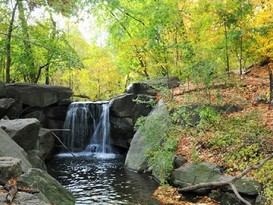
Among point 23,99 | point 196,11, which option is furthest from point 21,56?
point 196,11

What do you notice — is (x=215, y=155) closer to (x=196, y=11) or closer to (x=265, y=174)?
(x=265, y=174)

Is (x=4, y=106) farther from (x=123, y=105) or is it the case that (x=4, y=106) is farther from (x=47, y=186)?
(x=47, y=186)

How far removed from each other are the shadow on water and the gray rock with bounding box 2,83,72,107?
424cm

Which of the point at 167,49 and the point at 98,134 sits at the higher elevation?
the point at 167,49

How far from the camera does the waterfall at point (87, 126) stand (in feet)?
60.5

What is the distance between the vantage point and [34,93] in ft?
60.7

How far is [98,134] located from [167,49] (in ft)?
25.1

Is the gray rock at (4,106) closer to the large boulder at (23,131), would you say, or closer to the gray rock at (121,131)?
the large boulder at (23,131)

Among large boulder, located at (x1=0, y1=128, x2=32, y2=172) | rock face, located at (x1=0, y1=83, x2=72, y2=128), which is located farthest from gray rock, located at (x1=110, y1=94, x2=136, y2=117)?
large boulder, located at (x1=0, y1=128, x2=32, y2=172)

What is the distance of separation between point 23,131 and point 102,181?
312 cm

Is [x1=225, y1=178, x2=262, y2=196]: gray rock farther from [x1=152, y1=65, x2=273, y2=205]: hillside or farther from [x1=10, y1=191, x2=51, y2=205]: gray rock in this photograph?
[x1=10, y1=191, x2=51, y2=205]: gray rock

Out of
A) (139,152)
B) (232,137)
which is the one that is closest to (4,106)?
(139,152)

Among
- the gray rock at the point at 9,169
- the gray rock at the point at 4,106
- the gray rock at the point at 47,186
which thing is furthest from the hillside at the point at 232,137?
the gray rock at the point at 4,106

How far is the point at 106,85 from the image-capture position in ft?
117
